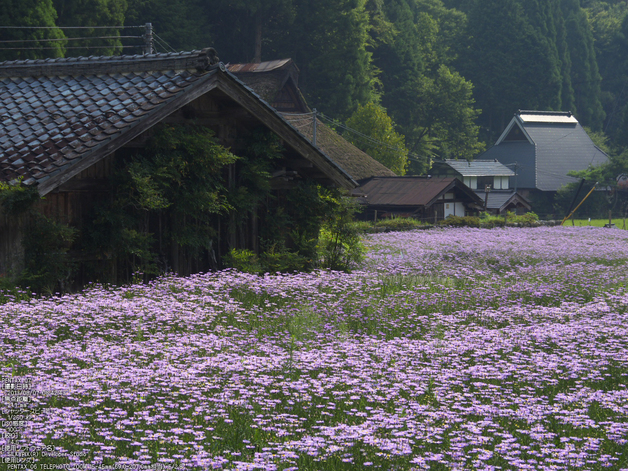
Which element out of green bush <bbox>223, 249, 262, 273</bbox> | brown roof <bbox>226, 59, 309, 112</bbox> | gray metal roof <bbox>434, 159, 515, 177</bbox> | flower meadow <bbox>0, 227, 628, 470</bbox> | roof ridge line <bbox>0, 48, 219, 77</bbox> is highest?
brown roof <bbox>226, 59, 309, 112</bbox>

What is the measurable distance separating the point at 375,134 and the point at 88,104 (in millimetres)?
43739

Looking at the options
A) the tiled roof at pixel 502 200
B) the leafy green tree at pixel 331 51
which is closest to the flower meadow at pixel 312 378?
the tiled roof at pixel 502 200

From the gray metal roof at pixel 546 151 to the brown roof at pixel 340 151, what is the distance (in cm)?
3045

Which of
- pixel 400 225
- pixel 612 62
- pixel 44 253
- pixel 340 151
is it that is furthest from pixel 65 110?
pixel 612 62

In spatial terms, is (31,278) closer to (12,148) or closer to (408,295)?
(12,148)

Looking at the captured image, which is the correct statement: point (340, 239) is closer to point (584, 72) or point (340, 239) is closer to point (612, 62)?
point (584, 72)

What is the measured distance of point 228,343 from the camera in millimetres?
8148

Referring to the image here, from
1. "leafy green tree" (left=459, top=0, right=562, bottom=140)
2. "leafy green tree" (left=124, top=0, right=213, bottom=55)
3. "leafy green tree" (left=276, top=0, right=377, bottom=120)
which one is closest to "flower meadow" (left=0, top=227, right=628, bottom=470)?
"leafy green tree" (left=124, top=0, right=213, bottom=55)

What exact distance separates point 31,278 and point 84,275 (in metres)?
1.37

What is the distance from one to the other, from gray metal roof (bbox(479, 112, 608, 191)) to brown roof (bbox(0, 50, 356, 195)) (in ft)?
208

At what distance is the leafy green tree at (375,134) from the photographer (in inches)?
2199

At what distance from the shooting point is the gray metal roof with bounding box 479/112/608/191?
7550cm

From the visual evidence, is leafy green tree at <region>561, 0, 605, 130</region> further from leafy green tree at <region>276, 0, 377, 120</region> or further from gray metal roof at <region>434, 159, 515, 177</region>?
leafy green tree at <region>276, 0, 377, 120</region>

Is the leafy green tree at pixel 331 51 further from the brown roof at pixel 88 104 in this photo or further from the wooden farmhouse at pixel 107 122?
the brown roof at pixel 88 104
